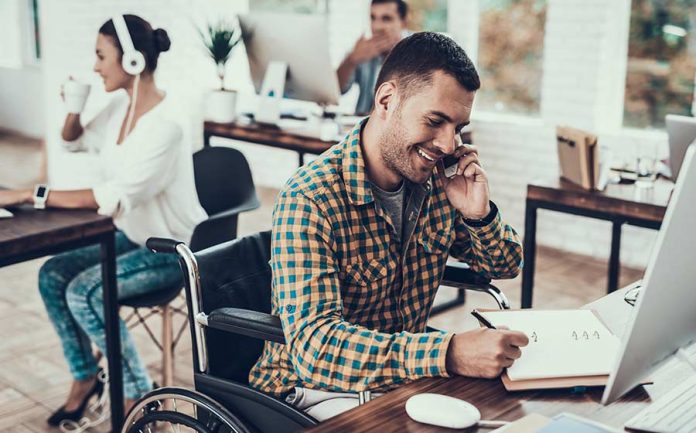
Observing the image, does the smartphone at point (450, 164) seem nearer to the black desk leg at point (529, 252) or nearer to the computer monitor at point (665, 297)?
the computer monitor at point (665, 297)

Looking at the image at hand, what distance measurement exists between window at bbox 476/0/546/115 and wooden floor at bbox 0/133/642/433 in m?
0.89

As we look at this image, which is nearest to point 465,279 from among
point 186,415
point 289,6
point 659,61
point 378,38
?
point 186,415

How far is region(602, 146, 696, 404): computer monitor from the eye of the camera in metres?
0.88

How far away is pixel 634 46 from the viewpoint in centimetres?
428

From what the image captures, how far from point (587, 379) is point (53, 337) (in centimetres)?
259

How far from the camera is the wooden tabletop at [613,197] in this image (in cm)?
249

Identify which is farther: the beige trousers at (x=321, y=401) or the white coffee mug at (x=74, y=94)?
the white coffee mug at (x=74, y=94)

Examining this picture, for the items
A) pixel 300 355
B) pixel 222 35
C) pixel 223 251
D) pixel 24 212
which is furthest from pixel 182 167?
pixel 222 35

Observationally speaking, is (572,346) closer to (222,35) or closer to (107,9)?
(222,35)

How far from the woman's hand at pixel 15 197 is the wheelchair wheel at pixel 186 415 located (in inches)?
36.4

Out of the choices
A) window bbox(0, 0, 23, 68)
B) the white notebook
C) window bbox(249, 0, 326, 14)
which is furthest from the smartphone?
window bbox(0, 0, 23, 68)

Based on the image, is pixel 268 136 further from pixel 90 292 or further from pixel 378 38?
pixel 90 292

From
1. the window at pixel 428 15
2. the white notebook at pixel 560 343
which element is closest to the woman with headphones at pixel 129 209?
the white notebook at pixel 560 343

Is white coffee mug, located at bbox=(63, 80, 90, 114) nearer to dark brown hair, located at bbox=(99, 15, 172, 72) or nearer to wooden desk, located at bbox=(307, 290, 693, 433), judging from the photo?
dark brown hair, located at bbox=(99, 15, 172, 72)
